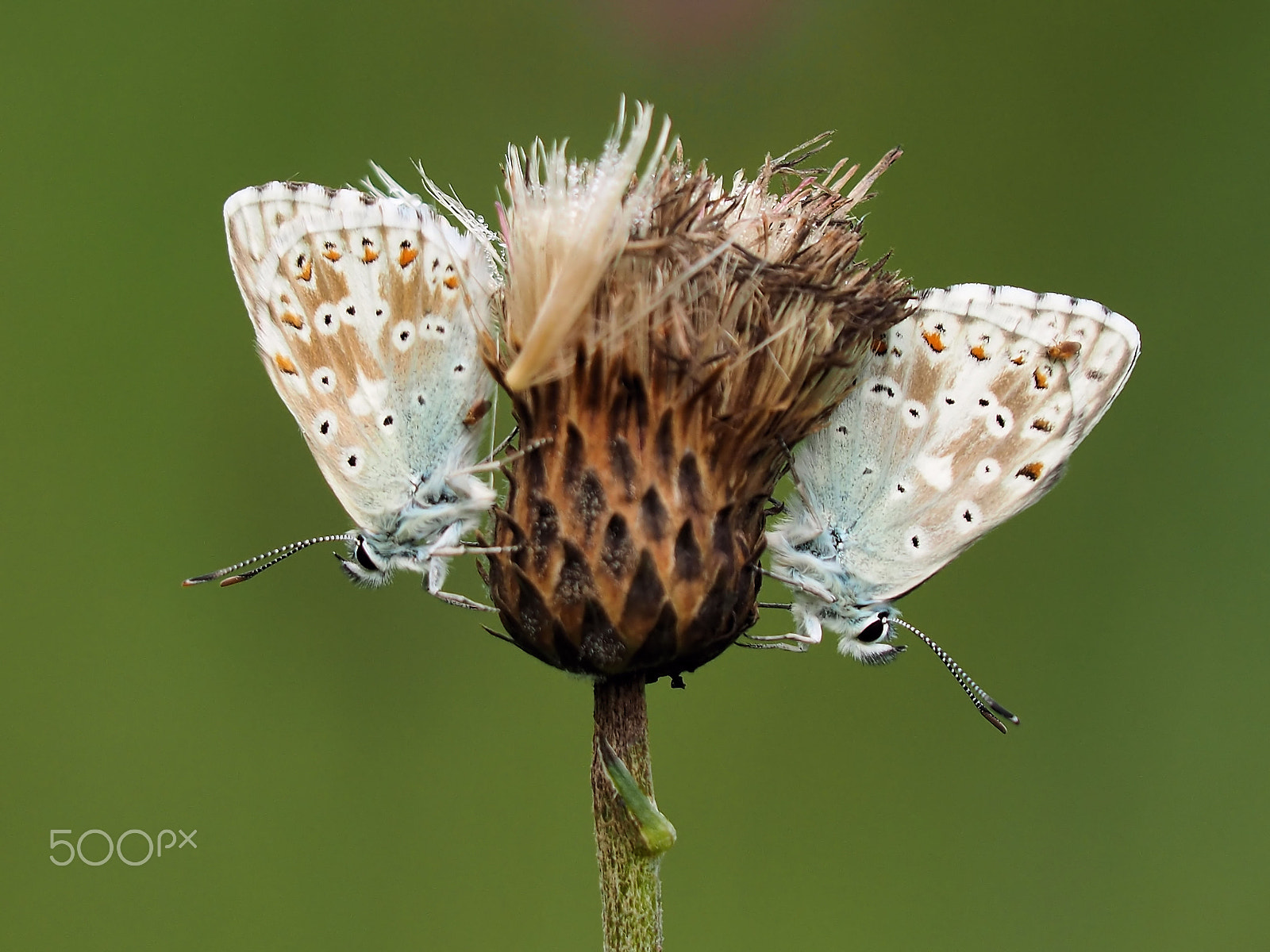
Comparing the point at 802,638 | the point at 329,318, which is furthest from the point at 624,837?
the point at 329,318

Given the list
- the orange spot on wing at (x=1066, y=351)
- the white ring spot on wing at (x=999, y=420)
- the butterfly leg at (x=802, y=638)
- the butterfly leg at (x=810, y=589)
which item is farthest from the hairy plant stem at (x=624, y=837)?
the orange spot on wing at (x=1066, y=351)

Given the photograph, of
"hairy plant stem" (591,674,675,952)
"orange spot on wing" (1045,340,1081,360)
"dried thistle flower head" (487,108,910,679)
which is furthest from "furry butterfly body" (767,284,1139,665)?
"hairy plant stem" (591,674,675,952)

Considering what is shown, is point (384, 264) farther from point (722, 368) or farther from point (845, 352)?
point (845, 352)

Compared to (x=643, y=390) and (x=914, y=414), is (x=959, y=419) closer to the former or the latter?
(x=914, y=414)

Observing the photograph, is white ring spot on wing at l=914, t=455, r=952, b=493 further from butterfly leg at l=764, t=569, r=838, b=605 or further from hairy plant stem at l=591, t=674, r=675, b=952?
hairy plant stem at l=591, t=674, r=675, b=952

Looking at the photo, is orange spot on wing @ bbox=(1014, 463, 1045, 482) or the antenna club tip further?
the antenna club tip

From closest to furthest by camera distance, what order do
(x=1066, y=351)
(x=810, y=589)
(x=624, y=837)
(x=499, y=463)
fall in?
(x=624, y=837) → (x=499, y=463) → (x=1066, y=351) → (x=810, y=589)

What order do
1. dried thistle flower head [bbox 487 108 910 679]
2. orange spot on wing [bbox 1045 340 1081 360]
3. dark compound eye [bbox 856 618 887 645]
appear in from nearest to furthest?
1. dried thistle flower head [bbox 487 108 910 679]
2. orange spot on wing [bbox 1045 340 1081 360]
3. dark compound eye [bbox 856 618 887 645]

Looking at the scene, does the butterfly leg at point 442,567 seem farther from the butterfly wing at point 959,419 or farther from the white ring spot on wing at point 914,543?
the white ring spot on wing at point 914,543
